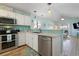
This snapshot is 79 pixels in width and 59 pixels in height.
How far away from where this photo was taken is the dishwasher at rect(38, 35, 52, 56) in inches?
59.6

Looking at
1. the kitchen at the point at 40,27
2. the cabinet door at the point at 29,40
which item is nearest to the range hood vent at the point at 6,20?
the kitchen at the point at 40,27

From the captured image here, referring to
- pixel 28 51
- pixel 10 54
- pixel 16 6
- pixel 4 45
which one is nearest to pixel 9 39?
pixel 4 45

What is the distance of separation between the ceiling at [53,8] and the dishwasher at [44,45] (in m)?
0.34

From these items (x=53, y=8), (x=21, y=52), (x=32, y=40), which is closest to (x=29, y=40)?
(x=32, y=40)

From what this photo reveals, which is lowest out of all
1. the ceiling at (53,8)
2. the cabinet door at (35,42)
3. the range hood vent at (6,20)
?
the cabinet door at (35,42)

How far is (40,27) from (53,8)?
12.9 inches

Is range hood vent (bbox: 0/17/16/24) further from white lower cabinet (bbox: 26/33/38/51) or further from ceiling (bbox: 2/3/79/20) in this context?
white lower cabinet (bbox: 26/33/38/51)

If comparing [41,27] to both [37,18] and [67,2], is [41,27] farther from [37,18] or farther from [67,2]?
[67,2]

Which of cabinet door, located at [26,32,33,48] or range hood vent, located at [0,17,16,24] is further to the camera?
cabinet door, located at [26,32,33,48]

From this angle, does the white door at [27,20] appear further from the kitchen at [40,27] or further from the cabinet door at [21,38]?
the cabinet door at [21,38]

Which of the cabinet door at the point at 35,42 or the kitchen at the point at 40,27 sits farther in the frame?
the cabinet door at the point at 35,42

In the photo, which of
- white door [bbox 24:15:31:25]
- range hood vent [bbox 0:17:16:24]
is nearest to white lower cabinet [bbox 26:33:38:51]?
white door [bbox 24:15:31:25]

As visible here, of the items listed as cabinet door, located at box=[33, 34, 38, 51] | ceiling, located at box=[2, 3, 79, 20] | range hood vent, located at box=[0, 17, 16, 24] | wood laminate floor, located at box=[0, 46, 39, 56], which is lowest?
wood laminate floor, located at box=[0, 46, 39, 56]

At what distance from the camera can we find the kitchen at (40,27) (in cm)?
143
